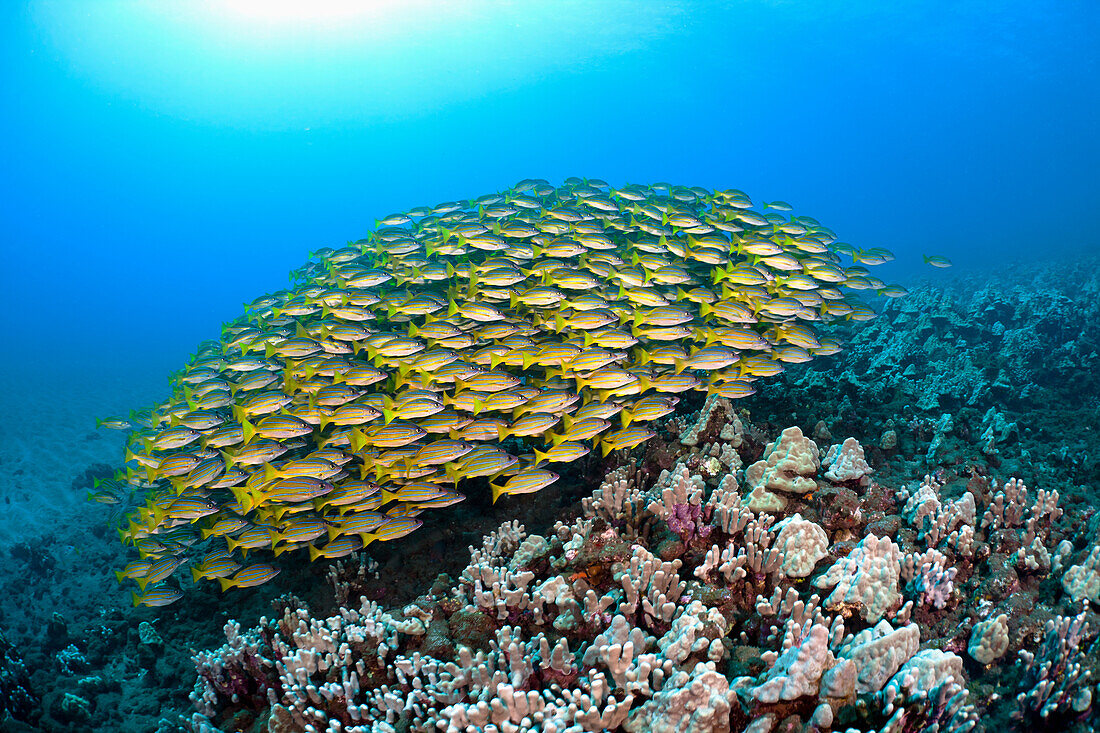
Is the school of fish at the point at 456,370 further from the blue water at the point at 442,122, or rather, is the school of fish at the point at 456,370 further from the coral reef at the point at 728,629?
the blue water at the point at 442,122

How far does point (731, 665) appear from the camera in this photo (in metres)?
3.15

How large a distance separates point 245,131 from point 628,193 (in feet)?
540

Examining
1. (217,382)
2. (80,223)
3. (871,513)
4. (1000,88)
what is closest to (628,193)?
(871,513)

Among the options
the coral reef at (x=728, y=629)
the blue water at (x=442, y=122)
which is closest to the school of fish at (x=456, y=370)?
the coral reef at (x=728, y=629)

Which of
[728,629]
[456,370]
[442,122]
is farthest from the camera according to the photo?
[442,122]

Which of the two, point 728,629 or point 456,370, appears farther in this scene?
point 456,370

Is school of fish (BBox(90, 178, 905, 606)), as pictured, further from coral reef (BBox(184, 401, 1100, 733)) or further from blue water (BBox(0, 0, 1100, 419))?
blue water (BBox(0, 0, 1100, 419))

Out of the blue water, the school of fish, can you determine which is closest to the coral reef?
the school of fish

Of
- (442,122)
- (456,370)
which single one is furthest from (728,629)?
(442,122)

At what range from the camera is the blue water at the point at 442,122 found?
63375mm

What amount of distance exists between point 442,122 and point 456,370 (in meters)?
152

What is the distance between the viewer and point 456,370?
588cm

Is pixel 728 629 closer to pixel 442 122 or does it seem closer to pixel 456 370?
pixel 456 370

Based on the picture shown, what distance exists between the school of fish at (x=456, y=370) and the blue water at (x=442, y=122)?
31182mm
